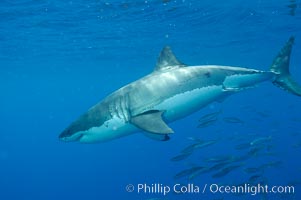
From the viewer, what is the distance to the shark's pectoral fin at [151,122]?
4793mm

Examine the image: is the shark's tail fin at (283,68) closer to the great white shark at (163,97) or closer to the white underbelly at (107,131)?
the great white shark at (163,97)

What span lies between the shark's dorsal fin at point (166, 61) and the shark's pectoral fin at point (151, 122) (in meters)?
1.47

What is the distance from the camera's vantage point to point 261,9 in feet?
59.6

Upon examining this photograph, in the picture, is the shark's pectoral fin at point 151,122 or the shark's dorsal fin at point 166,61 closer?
the shark's pectoral fin at point 151,122

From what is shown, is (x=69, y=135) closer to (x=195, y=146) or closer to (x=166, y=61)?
(x=166, y=61)

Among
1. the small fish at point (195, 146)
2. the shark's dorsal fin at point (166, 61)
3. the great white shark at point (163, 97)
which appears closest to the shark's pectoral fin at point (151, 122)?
the great white shark at point (163, 97)

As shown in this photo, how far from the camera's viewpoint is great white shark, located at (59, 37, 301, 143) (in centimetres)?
545

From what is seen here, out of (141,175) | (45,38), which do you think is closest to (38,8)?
→ (45,38)

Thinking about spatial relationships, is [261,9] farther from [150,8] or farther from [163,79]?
[163,79]

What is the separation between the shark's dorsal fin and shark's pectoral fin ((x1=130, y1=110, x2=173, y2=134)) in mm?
1472

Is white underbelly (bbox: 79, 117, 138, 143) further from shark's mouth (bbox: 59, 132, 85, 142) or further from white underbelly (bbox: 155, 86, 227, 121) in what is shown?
white underbelly (bbox: 155, 86, 227, 121)

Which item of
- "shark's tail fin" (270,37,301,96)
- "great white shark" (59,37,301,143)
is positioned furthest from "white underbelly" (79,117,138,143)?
"shark's tail fin" (270,37,301,96)

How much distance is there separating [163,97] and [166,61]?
116 cm

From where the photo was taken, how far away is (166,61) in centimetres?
669
